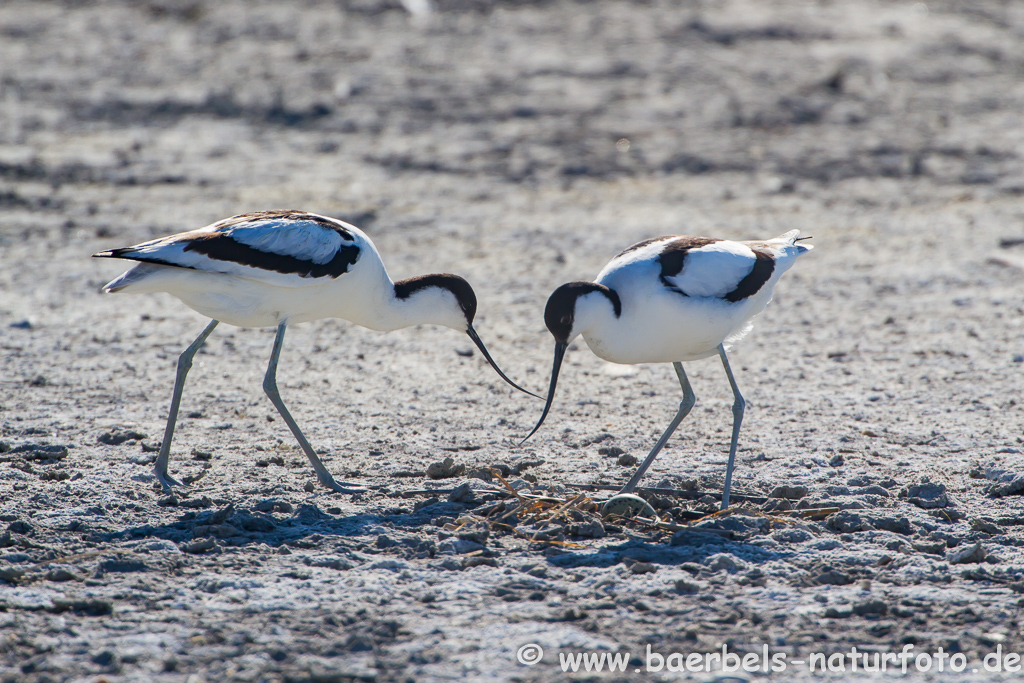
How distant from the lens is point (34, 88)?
1130 centimetres

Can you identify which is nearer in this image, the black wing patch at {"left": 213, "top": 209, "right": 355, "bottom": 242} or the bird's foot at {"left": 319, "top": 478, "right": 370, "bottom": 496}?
the bird's foot at {"left": 319, "top": 478, "right": 370, "bottom": 496}

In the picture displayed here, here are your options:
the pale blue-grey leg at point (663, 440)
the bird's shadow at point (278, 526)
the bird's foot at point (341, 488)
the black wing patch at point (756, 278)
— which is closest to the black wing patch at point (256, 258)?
the bird's foot at point (341, 488)

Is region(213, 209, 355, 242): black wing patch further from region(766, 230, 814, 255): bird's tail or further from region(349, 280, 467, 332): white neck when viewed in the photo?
region(766, 230, 814, 255): bird's tail

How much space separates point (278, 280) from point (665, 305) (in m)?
1.53

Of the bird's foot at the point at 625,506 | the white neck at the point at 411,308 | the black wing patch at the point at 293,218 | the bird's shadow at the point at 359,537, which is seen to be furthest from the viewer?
the white neck at the point at 411,308

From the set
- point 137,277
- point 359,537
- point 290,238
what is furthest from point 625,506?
point 137,277

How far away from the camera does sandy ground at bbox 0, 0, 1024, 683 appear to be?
352 centimetres

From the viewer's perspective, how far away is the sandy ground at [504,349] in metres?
3.52

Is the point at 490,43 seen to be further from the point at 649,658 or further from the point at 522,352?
the point at 649,658

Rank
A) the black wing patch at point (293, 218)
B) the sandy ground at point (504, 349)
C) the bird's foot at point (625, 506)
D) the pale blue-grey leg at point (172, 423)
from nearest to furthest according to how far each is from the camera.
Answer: the sandy ground at point (504, 349)
the bird's foot at point (625, 506)
the pale blue-grey leg at point (172, 423)
the black wing patch at point (293, 218)

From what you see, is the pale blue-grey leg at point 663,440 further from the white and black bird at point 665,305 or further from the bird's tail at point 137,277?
the bird's tail at point 137,277

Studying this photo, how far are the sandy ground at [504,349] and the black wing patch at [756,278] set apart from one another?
751mm

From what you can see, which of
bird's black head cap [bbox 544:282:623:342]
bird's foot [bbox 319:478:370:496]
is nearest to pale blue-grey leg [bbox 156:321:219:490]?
bird's foot [bbox 319:478:370:496]

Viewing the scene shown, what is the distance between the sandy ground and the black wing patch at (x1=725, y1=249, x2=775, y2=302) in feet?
2.47
